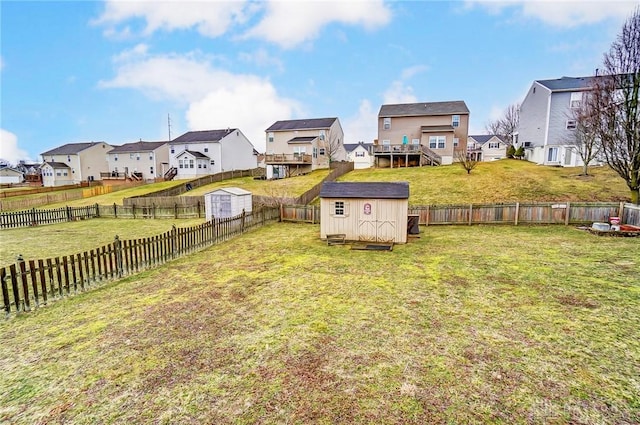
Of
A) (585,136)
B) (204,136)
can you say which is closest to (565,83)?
(585,136)

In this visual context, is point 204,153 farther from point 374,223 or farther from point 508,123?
point 508,123

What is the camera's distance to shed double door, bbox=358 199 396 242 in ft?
50.5

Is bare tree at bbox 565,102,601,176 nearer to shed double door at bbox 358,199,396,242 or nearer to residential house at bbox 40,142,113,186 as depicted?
shed double door at bbox 358,199,396,242

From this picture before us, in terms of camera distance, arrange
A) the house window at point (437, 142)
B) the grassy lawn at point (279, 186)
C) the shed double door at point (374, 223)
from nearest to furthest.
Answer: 1. the shed double door at point (374, 223)
2. the grassy lawn at point (279, 186)
3. the house window at point (437, 142)

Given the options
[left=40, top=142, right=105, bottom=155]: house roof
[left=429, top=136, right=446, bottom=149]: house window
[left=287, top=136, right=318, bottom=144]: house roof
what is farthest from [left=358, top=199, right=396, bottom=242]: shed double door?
[left=40, top=142, right=105, bottom=155]: house roof

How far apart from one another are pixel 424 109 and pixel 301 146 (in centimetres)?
1784

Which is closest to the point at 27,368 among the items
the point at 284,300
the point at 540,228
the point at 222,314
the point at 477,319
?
the point at 222,314

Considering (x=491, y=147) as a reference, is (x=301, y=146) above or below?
below

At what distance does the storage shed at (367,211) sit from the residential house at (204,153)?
38.1m

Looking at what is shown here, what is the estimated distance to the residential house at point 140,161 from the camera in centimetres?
5466

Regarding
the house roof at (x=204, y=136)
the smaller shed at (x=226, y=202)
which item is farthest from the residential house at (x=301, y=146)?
the smaller shed at (x=226, y=202)

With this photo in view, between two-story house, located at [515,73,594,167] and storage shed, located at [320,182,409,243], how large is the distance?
98.0ft

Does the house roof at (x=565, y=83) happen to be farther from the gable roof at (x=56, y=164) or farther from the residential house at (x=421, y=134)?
the gable roof at (x=56, y=164)

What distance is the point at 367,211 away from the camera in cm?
1567
